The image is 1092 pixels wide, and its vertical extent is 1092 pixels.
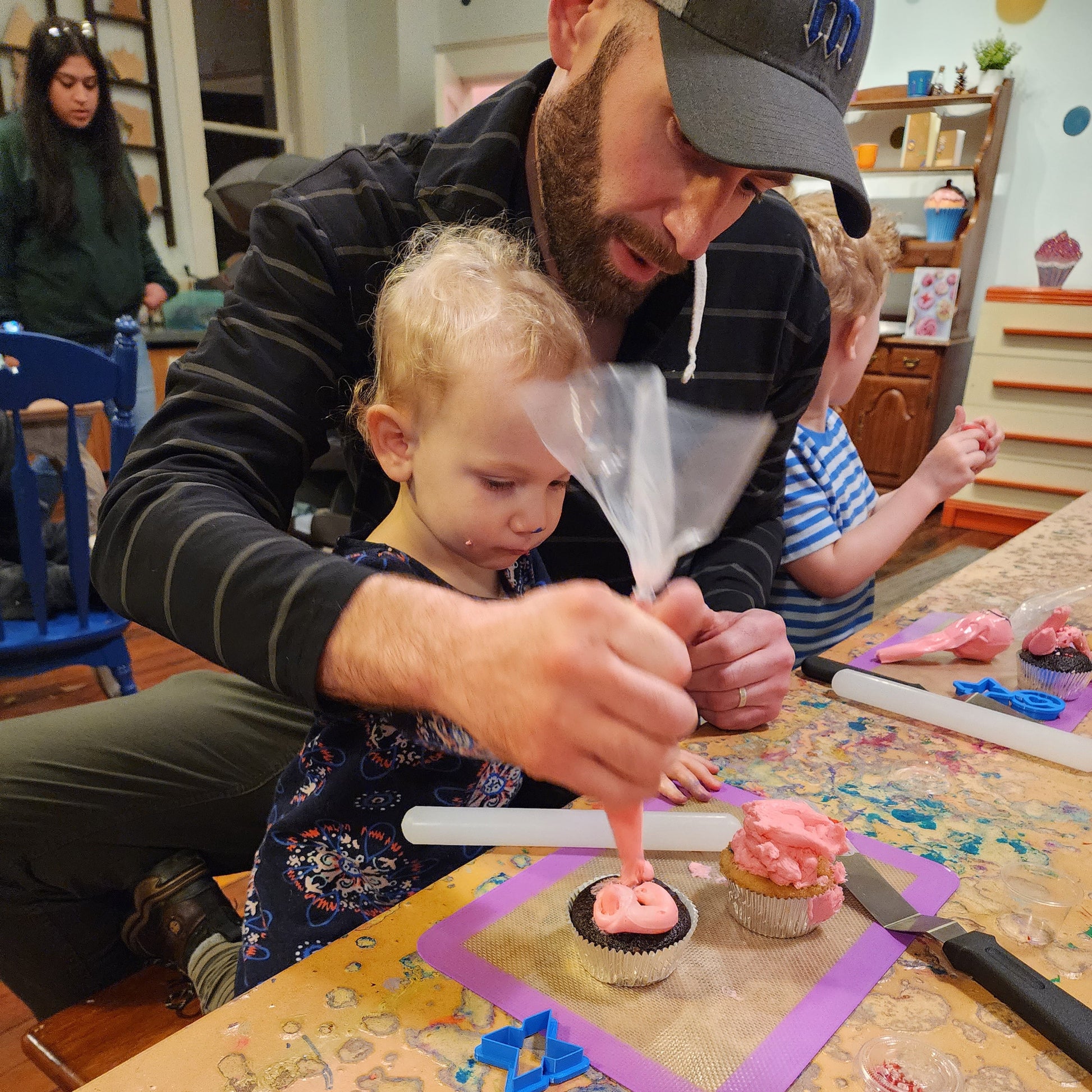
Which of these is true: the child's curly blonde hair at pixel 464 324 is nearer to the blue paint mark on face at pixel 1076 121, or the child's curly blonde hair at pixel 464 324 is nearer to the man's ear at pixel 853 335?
the man's ear at pixel 853 335

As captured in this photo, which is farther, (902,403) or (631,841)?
(902,403)

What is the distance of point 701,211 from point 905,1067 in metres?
0.80

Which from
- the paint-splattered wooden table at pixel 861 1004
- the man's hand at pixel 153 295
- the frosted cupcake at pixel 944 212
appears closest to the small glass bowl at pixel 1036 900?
the paint-splattered wooden table at pixel 861 1004

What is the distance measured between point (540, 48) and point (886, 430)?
3264 millimetres

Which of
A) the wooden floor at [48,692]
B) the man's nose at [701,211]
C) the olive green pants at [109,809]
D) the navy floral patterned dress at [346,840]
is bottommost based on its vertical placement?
the wooden floor at [48,692]

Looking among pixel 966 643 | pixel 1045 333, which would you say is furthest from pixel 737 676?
pixel 1045 333

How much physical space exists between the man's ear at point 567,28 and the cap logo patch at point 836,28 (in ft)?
0.85

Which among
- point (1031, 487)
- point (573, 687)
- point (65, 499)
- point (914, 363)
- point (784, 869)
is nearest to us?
point (573, 687)

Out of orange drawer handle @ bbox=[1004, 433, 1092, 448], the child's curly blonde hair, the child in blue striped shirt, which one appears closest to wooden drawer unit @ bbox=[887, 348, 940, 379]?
orange drawer handle @ bbox=[1004, 433, 1092, 448]

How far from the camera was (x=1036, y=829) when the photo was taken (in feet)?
2.76

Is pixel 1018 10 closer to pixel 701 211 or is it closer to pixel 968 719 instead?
pixel 701 211

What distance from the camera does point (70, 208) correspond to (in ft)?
10.4

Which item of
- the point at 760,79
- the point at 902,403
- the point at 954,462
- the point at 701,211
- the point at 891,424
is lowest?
the point at 891,424

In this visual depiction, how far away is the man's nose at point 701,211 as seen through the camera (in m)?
0.94
